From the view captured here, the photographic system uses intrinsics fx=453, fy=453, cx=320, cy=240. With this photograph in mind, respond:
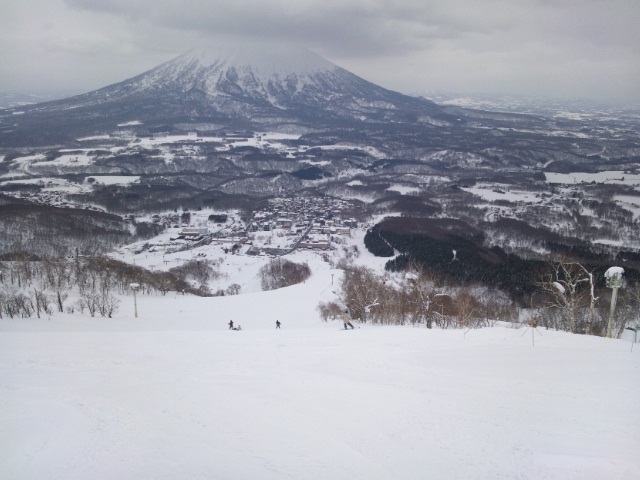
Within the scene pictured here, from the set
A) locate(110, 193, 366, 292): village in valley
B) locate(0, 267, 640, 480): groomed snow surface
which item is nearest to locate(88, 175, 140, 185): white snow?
locate(110, 193, 366, 292): village in valley

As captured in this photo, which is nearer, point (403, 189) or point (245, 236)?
point (245, 236)

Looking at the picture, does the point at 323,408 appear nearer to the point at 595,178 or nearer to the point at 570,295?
the point at 570,295

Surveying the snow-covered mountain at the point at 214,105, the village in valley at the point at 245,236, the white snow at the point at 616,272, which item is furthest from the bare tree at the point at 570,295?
the snow-covered mountain at the point at 214,105

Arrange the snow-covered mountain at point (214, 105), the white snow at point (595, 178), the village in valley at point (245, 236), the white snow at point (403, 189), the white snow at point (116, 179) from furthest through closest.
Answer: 1. the snow-covered mountain at point (214, 105)
2. the white snow at point (116, 179)
3. the white snow at point (403, 189)
4. the white snow at point (595, 178)
5. the village in valley at point (245, 236)

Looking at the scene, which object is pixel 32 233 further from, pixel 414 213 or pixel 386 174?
pixel 386 174

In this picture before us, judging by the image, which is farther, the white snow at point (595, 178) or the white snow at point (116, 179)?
the white snow at point (116, 179)

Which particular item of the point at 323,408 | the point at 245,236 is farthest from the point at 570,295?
the point at 245,236

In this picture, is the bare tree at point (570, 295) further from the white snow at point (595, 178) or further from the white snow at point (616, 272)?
the white snow at point (595, 178)
